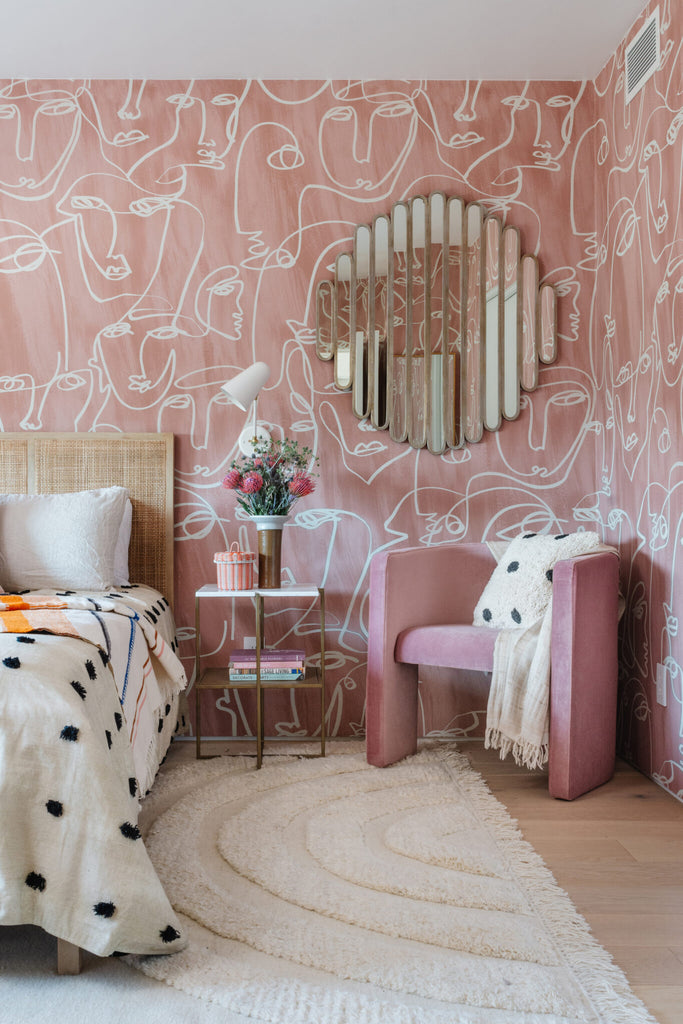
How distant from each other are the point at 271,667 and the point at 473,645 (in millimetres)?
723

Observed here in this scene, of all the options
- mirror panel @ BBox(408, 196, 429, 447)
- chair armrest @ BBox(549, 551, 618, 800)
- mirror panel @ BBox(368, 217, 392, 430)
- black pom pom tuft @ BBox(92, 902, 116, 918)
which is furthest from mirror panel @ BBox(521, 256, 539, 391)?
black pom pom tuft @ BBox(92, 902, 116, 918)

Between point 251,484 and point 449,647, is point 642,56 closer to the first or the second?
point 251,484

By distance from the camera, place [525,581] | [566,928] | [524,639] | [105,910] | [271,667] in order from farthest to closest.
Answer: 1. [271,667]
2. [525,581]
3. [524,639]
4. [566,928]
5. [105,910]

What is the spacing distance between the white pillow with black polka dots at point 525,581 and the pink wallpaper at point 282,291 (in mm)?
385

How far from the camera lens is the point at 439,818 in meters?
2.33

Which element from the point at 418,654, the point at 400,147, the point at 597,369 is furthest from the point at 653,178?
the point at 418,654

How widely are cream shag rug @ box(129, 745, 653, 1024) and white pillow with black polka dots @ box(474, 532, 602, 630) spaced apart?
557mm

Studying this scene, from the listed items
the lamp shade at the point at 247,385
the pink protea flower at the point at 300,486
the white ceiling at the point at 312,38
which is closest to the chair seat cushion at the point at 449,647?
the pink protea flower at the point at 300,486

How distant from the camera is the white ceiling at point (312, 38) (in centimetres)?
277

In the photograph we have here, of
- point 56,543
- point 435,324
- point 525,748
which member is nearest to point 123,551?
point 56,543

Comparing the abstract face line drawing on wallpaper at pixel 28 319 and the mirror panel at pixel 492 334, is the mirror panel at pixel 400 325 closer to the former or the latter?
the mirror panel at pixel 492 334

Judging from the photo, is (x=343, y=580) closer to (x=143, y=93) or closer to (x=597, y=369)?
(x=597, y=369)

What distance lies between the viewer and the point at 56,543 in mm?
2879

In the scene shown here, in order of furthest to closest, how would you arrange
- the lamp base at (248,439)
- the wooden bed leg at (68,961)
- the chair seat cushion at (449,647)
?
Answer: the lamp base at (248,439) → the chair seat cushion at (449,647) → the wooden bed leg at (68,961)
